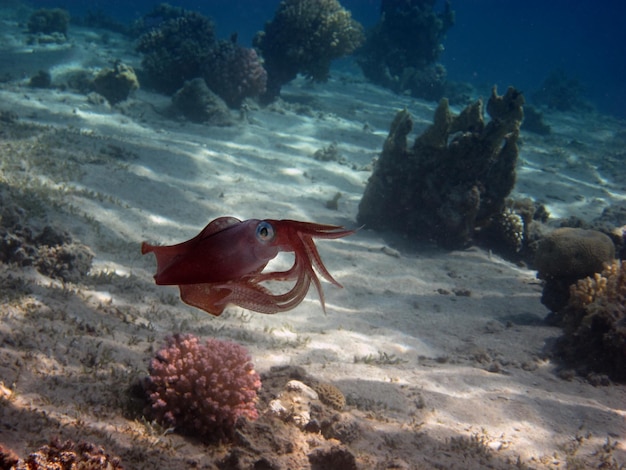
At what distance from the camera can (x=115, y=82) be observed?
13.0 metres

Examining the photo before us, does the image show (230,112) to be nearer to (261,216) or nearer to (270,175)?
(270,175)

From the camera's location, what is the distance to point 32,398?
2.73 meters

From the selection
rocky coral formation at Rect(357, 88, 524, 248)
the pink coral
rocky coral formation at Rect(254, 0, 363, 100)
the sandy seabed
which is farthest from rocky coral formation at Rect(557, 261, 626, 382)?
rocky coral formation at Rect(254, 0, 363, 100)

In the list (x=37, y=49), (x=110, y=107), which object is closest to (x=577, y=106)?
(x=110, y=107)

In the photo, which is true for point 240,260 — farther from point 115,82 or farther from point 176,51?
point 176,51

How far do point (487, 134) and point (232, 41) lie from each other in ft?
35.4

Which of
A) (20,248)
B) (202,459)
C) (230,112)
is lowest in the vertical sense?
(202,459)

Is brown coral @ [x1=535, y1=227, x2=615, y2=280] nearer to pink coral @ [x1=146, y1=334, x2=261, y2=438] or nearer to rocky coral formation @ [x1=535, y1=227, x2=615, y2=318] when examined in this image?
rocky coral formation @ [x1=535, y1=227, x2=615, y2=318]

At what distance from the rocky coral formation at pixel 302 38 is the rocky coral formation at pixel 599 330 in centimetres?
1327

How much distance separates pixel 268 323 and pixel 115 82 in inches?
449

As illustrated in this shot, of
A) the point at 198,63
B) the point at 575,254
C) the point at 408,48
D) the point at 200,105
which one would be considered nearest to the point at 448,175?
the point at 575,254

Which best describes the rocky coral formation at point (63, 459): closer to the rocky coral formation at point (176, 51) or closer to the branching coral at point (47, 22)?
the rocky coral formation at point (176, 51)

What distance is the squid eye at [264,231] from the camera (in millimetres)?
1603

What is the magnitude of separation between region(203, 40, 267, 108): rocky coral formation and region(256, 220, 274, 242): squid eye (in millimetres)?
13914
